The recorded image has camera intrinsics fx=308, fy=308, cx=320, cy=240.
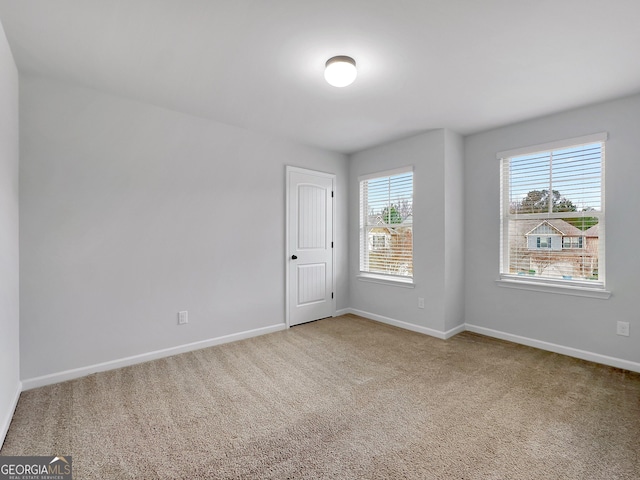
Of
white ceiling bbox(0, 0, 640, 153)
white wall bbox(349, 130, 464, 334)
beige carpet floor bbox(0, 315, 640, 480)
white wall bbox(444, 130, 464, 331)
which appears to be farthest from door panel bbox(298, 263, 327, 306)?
white ceiling bbox(0, 0, 640, 153)

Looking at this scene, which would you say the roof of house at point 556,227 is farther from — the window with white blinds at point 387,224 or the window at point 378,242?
the window at point 378,242

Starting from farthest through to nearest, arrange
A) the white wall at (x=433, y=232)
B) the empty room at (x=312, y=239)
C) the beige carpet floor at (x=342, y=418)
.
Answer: the white wall at (x=433, y=232) → the empty room at (x=312, y=239) → the beige carpet floor at (x=342, y=418)

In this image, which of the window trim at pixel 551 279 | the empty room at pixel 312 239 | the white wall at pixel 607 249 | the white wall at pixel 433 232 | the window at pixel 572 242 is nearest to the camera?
the empty room at pixel 312 239

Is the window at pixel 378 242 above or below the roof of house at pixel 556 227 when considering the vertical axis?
below

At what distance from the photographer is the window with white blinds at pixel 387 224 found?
13.6ft

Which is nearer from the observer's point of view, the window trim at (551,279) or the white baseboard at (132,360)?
the white baseboard at (132,360)

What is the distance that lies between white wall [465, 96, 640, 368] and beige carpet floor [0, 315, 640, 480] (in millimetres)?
331

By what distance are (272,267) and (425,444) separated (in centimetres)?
259

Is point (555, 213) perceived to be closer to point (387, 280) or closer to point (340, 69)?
point (387, 280)

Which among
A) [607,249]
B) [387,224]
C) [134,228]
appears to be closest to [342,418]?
[134,228]

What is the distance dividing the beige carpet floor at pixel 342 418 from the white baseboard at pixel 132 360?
71 mm

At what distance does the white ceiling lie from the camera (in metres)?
1.76

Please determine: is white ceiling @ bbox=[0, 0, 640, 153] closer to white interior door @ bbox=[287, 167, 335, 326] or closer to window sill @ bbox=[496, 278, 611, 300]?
white interior door @ bbox=[287, 167, 335, 326]

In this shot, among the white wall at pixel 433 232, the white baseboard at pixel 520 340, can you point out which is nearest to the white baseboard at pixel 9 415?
the white baseboard at pixel 520 340
